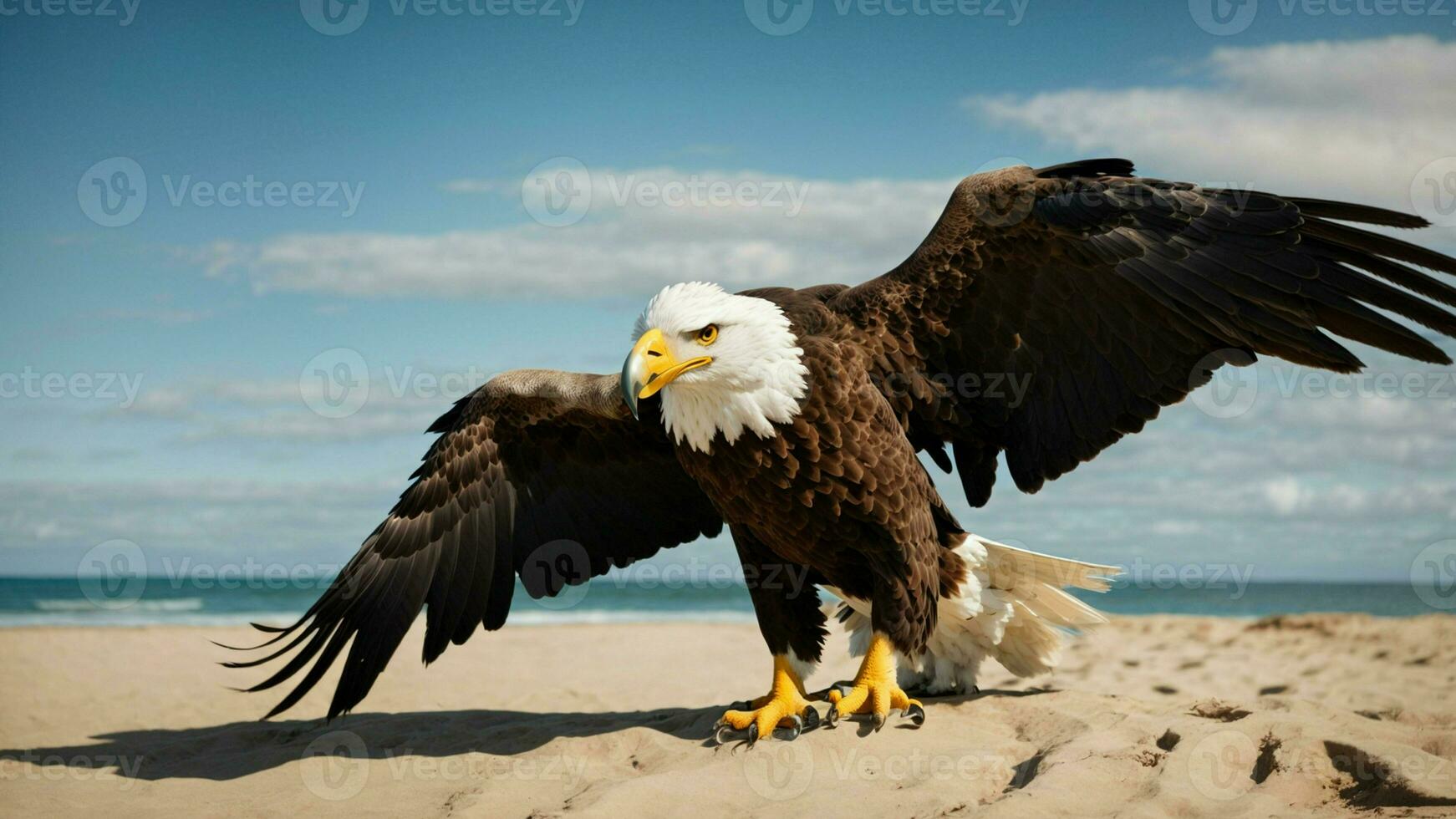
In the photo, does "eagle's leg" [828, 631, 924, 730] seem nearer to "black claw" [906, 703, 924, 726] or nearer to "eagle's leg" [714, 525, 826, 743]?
"black claw" [906, 703, 924, 726]

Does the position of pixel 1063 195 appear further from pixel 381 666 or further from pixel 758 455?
pixel 381 666

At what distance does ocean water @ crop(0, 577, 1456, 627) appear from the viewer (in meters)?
23.2

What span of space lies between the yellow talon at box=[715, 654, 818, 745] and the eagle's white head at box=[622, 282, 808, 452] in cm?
120

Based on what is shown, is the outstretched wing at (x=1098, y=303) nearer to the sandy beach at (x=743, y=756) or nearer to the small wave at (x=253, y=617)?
the sandy beach at (x=743, y=756)

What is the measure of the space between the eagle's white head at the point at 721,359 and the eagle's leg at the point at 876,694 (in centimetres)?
107

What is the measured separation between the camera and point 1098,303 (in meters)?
4.43

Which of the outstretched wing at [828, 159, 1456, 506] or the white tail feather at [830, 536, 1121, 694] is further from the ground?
the outstretched wing at [828, 159, 1456, 506]

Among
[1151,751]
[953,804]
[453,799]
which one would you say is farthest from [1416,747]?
[453,799]

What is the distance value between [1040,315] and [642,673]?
22.3 ft

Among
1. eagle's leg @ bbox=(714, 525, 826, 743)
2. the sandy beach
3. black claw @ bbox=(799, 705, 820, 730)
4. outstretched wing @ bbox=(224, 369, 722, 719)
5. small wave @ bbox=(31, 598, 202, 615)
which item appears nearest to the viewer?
the sandy beach

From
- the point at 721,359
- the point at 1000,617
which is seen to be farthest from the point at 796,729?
the point at 721,359

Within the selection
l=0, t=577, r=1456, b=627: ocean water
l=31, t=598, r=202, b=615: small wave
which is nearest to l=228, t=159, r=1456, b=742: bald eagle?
l=0, t=577, r=1456, b=627: ocean water

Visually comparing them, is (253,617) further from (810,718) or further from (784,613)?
(810,718)

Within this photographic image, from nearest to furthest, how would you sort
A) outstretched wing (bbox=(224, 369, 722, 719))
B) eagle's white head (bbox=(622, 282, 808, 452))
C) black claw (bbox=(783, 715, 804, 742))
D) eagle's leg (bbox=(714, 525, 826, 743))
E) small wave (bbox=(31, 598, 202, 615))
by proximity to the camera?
eagle's white head (bbox=(622, 282, 808, 452)) → black claw (bbox=(783, 715, 804, 742)) → eagle's leg (bbox=(714, 525, 826, 743)) → outstretched wing (bbox=(224, 369, 722, 719)) → small wave (bbox=(31, 598, 202, 615))
